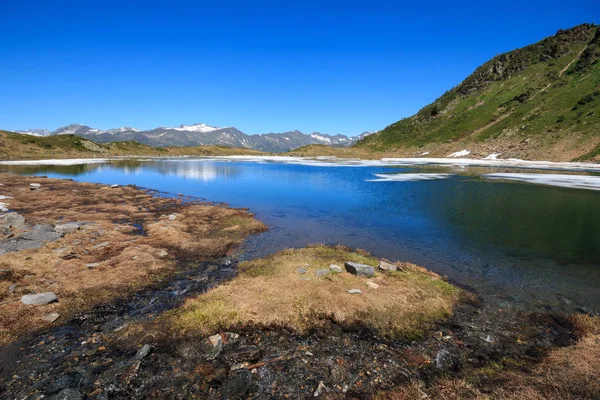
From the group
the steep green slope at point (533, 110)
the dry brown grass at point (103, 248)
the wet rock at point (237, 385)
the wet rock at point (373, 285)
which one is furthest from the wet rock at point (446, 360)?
the steep green slope at point (533, 110)

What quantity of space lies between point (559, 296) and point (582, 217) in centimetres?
2364

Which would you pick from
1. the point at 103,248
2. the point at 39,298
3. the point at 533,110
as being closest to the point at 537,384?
the point at 39,298

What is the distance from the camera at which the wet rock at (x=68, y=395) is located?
784cm

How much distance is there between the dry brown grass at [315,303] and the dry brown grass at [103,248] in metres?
5.23

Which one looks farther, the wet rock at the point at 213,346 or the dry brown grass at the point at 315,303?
the dry brown grass at the point at 315,303

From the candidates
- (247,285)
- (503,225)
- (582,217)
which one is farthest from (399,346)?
(582,217)

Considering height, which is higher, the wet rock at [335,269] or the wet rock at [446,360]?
the wet rock at [335,269]

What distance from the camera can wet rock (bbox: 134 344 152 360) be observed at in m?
9.45

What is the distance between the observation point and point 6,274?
1457cm

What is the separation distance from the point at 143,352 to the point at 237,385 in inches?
140

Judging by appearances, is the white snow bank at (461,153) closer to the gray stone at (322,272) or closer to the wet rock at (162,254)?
the gray stone at (322,272)

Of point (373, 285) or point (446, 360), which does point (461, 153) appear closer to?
point (373, 285)

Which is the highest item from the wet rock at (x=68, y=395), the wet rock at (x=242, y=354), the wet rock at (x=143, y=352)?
the wet rock at (x=143, y=352)

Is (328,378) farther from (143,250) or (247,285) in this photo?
(143,250)
